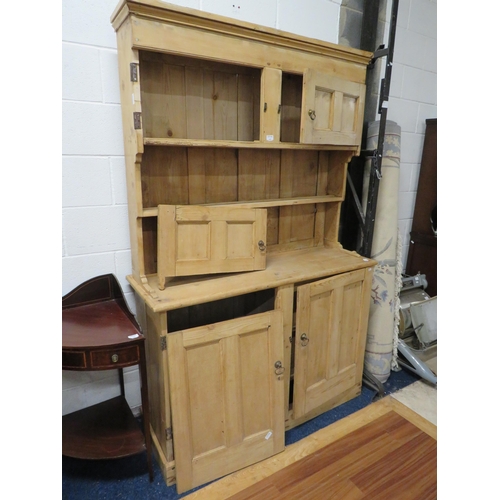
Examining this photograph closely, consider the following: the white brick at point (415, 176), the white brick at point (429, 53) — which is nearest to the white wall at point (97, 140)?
the white brick at point (429, 53)

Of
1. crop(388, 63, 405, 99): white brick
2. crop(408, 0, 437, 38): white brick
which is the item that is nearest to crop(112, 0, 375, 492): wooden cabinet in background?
crop(388, 63, 405, 99): white brick

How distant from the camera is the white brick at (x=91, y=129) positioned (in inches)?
57.9

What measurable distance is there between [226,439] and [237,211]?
3.20 feet

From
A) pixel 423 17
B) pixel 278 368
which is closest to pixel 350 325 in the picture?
pixel 278 368

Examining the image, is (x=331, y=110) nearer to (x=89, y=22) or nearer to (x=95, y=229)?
(x=89, y=22)

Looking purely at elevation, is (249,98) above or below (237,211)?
above

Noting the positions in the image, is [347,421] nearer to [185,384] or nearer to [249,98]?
[185,384]

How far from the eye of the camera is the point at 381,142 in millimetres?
1896

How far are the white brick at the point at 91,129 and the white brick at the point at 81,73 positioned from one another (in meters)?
0.04

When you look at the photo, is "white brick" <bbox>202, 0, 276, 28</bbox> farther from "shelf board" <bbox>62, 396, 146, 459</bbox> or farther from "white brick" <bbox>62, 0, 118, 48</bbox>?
"shelf board" <bbox>62, 396, 146, 459</bbox>

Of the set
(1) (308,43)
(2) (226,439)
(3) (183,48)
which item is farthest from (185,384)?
(1) (308,43)

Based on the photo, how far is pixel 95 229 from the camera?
162cm

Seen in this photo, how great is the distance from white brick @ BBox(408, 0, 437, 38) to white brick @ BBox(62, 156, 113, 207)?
86.1 inches

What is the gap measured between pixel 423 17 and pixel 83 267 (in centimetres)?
263
